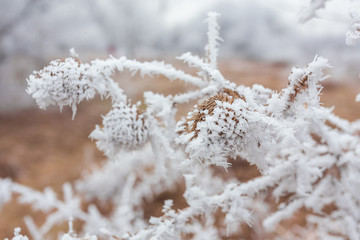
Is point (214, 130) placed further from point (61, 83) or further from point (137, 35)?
point (137, 35)

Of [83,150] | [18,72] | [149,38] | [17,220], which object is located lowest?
[17,220]

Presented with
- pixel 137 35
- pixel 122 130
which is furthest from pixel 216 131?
pixel 137 35

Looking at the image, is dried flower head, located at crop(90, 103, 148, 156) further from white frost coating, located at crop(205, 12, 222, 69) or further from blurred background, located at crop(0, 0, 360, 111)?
blurred background, located at crop(0, 0, 360, 111)

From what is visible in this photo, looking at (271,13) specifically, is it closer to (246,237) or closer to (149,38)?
(149,38)

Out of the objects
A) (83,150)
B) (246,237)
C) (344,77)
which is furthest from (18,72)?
(344,77)

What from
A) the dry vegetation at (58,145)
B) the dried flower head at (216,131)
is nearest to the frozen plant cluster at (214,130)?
the dried flower head at (216,131)
